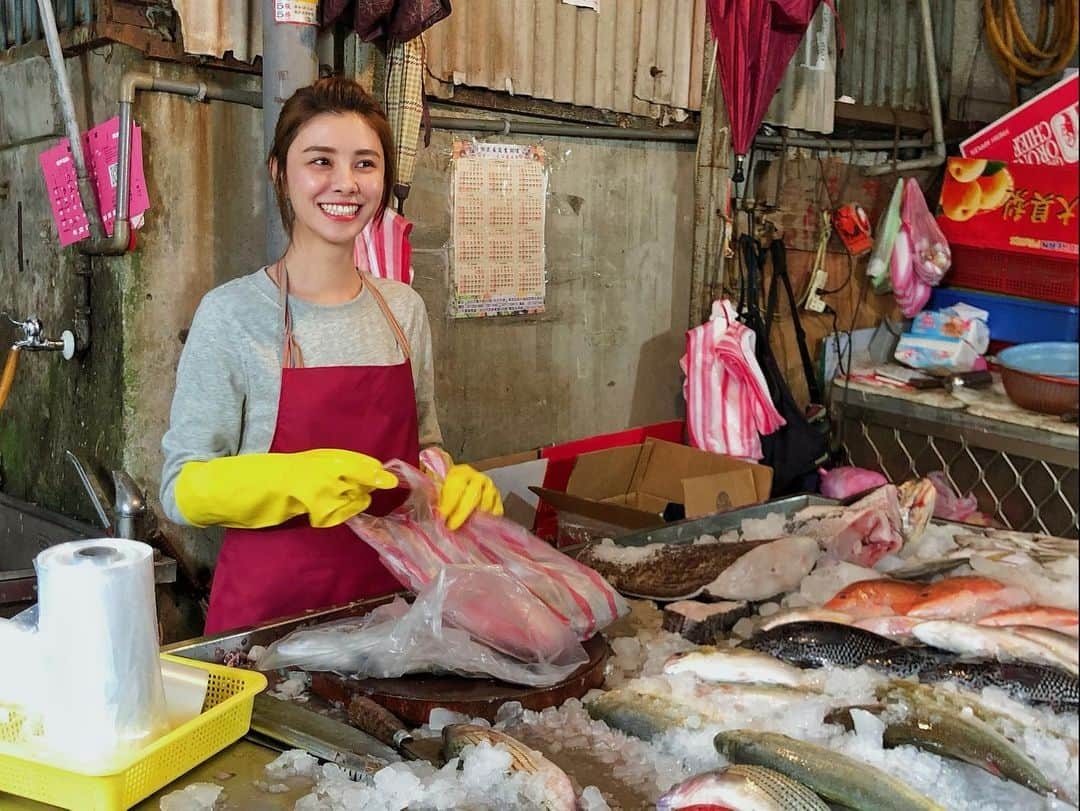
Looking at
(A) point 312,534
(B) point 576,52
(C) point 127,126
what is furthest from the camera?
(B) point 576,52

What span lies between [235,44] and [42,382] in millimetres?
1235

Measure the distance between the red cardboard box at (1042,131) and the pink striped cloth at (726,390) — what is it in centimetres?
51

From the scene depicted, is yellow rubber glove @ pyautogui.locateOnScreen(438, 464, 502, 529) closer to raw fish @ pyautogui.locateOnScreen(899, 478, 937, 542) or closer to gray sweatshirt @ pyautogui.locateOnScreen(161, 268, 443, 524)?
gray sweatshirt @ pyautogui.locateOnScreen(161, 268, 443, 524)

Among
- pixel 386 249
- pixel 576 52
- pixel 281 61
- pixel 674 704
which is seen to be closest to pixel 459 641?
pixel 674 704

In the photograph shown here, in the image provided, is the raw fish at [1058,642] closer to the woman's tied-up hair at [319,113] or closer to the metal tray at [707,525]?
the metal tray at [707,525]

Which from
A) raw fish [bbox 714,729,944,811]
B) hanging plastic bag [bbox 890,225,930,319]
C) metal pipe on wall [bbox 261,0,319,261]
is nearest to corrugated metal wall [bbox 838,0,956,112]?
hanging plastic bag [bbox 890,225,930,319]

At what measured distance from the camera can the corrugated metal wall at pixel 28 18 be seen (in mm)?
2846

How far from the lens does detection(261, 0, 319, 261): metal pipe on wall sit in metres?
2.51

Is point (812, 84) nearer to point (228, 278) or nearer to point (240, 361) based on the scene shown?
point (240, 361)

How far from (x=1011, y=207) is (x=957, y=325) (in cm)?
10

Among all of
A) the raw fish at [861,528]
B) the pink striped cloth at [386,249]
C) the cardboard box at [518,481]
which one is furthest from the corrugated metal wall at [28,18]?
the raw fish at [861,528]

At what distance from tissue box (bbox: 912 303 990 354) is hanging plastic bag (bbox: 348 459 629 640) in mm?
768

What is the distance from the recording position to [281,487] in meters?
1.55

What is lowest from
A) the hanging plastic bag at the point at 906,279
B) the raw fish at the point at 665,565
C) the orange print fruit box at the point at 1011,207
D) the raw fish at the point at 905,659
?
the raw fish at the point at 665,565
